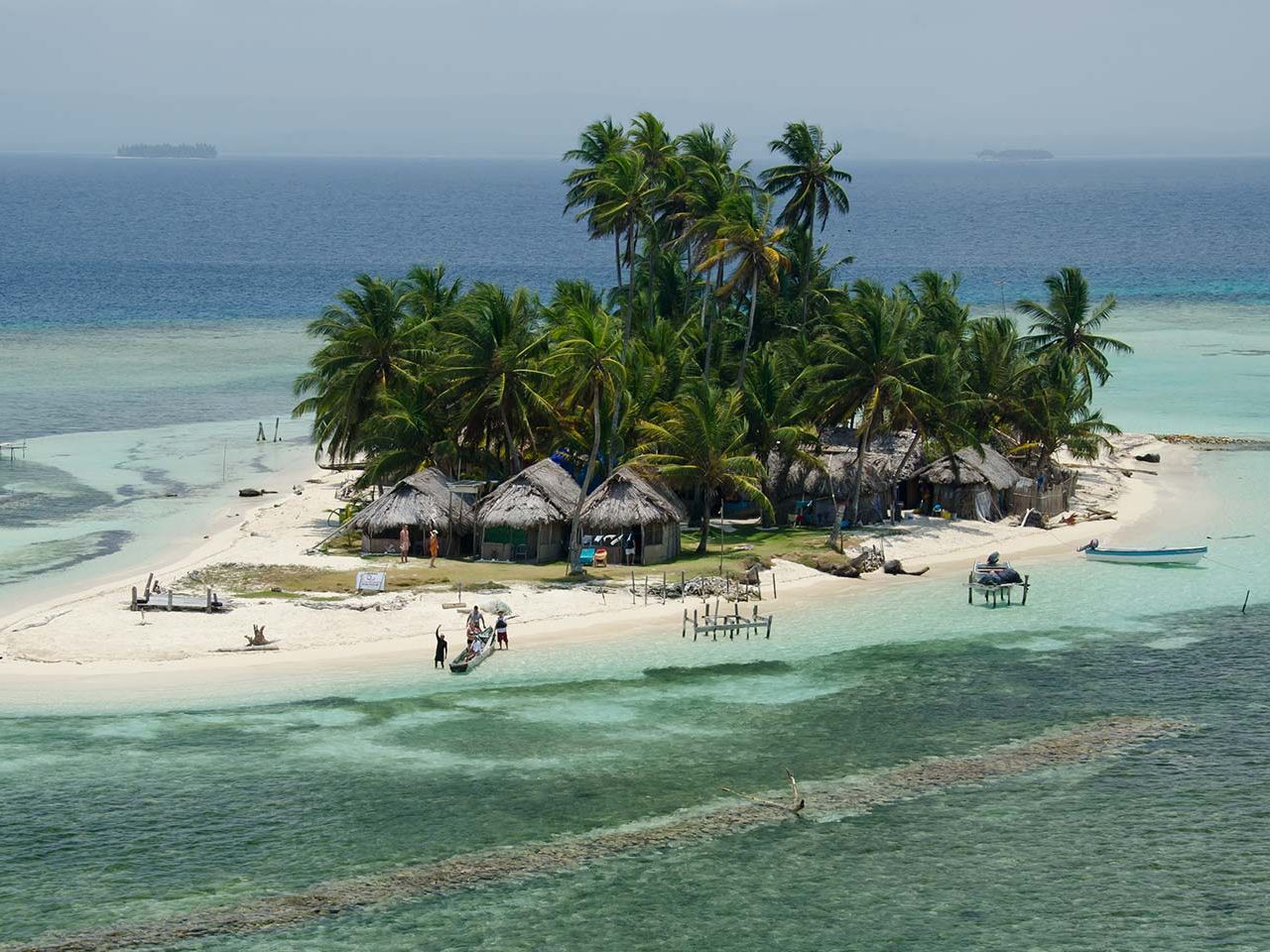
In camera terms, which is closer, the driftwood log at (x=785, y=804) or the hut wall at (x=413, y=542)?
the driftwood log at (x=785, y=804)

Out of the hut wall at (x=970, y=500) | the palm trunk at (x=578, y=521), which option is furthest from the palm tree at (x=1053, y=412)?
the palm trunk at (x=578, y=521)

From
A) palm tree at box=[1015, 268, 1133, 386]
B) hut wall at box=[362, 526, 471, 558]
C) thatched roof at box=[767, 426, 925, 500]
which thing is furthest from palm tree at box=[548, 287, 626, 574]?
palm tree at box=[1015, 268, 1133, 386]

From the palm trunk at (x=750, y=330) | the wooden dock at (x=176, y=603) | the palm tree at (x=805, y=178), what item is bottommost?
the wooden dock at (x=176, y=603)

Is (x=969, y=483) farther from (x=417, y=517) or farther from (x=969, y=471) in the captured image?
(x=417, y=517)

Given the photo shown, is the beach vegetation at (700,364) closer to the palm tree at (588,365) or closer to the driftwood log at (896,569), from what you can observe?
the palm tree at (588,365)

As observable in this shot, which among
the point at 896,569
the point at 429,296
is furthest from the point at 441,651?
the point at 429,296
